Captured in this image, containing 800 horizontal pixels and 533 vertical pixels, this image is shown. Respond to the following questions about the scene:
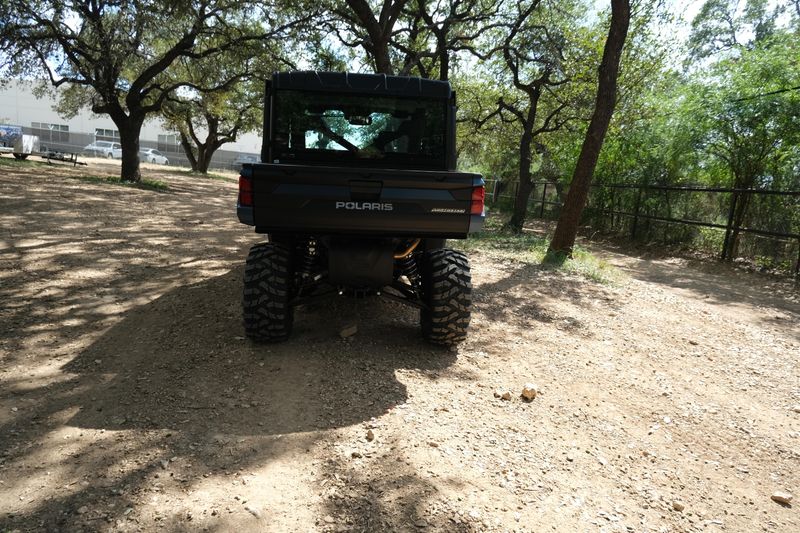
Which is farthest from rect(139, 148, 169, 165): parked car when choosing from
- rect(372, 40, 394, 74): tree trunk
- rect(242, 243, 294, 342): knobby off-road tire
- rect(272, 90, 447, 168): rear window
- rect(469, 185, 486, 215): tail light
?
rect(469, 185, 486, 215): tail light

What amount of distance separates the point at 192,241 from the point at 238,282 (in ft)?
9.48

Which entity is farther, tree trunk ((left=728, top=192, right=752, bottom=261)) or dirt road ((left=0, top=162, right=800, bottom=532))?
tree trunk ((left=728, top=192, right=752, bottom=261))

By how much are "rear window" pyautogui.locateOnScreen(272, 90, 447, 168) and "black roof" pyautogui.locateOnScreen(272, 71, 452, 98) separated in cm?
5

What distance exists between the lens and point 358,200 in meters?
3.68

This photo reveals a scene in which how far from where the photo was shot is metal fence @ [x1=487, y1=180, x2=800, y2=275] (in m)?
10.1

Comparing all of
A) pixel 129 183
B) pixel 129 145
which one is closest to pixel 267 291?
pixel 129 183

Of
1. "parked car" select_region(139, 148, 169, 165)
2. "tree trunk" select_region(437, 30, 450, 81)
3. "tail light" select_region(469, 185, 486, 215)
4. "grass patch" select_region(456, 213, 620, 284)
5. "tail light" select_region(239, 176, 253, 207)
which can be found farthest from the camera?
"parked car" select_region(139, 148, 169, 165)

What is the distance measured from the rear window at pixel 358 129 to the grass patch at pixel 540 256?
4.60 m

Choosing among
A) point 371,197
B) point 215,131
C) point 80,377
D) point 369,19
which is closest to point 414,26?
point 369,19

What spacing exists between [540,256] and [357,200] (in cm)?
655

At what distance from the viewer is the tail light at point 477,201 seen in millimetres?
3801

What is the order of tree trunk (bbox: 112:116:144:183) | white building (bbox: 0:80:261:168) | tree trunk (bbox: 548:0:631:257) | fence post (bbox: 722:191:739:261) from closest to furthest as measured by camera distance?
tree trunk (bbox: 548:0:631:257), fence post (bbox: 722:191:739:261), tree trunk (bbox: 112:116:144:183), white building (bbox: 0:80:261:168)

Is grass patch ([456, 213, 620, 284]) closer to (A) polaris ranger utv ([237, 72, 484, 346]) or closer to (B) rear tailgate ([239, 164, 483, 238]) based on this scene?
(A) polaris ranger utv ([237, 72, 484, 346])

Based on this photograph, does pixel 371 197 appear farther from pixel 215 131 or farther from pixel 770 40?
pixel 215 131
